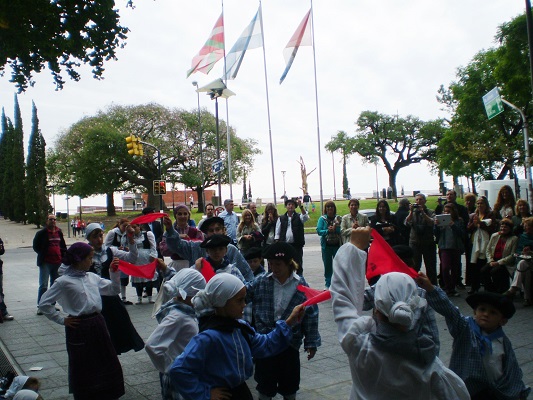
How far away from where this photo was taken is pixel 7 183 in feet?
205

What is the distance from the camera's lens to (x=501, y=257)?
927 cm

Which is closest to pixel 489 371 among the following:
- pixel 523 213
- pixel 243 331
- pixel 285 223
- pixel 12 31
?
pixel 243 331

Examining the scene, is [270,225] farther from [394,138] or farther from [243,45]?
[394,138]

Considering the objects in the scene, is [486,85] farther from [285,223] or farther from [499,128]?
[285,223]

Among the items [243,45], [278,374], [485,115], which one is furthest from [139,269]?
[485,115]

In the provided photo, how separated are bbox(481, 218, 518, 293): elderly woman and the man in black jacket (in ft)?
25.7

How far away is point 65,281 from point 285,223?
21.5ft

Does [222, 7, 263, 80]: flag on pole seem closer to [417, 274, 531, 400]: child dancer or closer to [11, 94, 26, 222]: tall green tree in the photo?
[417, 274, 531, 400]: child dancer

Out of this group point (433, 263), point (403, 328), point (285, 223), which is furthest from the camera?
A: point (285, 223)

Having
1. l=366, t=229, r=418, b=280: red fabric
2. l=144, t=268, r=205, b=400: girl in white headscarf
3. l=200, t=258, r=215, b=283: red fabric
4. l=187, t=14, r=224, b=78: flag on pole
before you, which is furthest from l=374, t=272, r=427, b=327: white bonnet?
l=187, t=14, r=224, b=78: flag on pole

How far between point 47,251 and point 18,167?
175ft

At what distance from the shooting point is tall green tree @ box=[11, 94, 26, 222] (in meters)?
57.2

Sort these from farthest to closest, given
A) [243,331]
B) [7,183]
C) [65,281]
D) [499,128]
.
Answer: [7,183]
[499,128]
[65,281]
[243,331]

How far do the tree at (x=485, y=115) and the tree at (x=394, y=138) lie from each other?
25.1 meters
